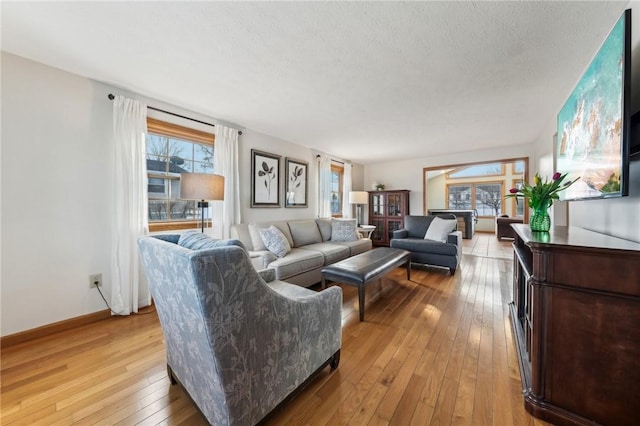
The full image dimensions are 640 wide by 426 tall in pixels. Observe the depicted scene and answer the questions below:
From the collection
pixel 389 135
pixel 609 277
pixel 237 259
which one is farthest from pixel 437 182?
pixel 237 259

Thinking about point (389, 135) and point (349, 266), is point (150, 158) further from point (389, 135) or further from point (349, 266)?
point (389, 135)

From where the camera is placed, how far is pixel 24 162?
75.0 inches

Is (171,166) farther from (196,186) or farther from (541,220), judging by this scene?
(541,220)

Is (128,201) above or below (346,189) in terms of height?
below

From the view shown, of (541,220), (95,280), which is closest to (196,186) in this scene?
(95,280)

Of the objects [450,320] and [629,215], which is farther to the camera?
[450,320]

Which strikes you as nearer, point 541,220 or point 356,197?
point 541,220

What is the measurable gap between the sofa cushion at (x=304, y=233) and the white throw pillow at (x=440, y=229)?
1.92 meters

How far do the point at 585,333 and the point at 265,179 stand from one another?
3.67 m

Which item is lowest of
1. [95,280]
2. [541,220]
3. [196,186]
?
[95,280]

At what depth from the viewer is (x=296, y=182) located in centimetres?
445

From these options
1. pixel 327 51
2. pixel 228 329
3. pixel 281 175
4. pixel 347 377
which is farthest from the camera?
pixel 281 175

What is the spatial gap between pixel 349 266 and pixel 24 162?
2.97 m

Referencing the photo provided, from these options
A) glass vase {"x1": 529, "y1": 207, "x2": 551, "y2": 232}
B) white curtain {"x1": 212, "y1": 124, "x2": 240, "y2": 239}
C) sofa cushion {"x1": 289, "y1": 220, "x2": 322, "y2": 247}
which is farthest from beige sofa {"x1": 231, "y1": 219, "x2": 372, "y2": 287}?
glass vase {"x1": 529, "y1": 207, "x2": 551, "y2": 232}
